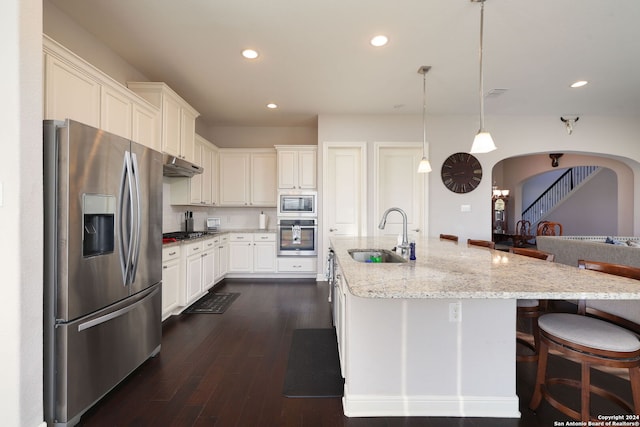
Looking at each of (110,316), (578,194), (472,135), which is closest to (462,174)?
(472,135)

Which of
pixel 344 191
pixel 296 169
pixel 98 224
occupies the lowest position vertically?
pixel 98 224

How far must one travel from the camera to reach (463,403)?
1601 millimetres

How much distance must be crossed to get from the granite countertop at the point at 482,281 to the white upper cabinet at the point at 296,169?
10.6ft

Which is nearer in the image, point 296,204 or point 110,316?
point 110,316

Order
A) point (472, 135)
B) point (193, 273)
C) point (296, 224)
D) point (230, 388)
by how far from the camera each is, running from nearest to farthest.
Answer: point (230, 388) → point (193, 273) → point (472, 135) → point (296, 224)

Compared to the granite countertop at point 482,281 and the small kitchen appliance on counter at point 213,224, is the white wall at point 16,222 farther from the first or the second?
the small kitchen appliance on counter at point 213,224

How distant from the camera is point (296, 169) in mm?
4762

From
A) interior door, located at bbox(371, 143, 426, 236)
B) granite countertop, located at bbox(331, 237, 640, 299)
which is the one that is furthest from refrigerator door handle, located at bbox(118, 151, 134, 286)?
interior door, located at bbox(371, 143, 426, 236)

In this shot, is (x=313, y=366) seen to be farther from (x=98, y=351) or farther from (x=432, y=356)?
(x=98, y=351)

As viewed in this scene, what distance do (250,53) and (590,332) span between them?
3346 millimetres

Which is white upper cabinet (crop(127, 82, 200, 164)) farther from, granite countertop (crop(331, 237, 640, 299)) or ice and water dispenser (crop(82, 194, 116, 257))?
granite countertop (crop(331, 237, 640, 299))

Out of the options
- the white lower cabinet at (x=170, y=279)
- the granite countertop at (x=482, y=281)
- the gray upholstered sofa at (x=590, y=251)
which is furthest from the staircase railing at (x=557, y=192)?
the white lower cabinet at (x=170, y=279)

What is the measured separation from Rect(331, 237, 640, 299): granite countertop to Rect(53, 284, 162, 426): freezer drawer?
1539 millimetres

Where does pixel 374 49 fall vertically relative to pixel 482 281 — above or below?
above
